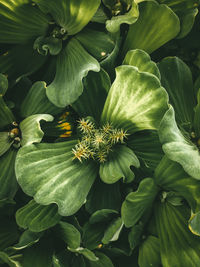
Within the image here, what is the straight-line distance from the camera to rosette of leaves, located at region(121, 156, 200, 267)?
56 centimetres

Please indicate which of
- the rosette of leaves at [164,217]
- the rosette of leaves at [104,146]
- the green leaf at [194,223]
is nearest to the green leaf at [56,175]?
the rosette of leaves at [104,146]

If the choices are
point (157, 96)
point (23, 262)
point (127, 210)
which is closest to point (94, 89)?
point (157, 96)

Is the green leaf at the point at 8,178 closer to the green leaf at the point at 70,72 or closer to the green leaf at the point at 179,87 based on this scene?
the green leaf at the point at 70,72

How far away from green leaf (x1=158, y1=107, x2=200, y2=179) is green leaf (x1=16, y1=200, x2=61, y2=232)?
0.90 feet

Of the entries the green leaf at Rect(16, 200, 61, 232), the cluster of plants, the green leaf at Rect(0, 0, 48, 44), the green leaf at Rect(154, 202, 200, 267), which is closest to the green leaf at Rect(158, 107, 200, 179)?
the cluster of plants

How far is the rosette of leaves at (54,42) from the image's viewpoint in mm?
619

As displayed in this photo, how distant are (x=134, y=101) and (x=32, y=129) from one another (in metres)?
0.21

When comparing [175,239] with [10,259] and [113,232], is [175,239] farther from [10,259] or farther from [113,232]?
[10,259]

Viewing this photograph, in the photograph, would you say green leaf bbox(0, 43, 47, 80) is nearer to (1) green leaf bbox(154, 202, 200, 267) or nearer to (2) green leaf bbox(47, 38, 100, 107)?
(2) green leaf bbox(47, 38, 100, 107)

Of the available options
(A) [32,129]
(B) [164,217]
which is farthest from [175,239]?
(A) [32,129]

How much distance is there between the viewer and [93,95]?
2.17ft

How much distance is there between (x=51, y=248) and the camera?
26.2 inches

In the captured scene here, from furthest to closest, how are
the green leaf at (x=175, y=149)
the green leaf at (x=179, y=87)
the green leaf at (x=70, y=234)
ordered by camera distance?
the green leaf at (x=179, y=87), the green leaf at (x=70, y=234), the green leaf at (x=175, y=149)

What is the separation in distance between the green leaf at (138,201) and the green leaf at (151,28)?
12.1 inches
